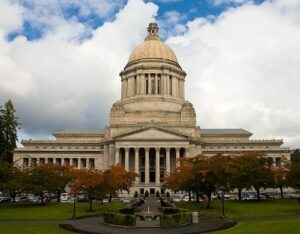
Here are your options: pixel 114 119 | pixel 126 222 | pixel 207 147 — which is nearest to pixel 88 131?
pixel 114 119

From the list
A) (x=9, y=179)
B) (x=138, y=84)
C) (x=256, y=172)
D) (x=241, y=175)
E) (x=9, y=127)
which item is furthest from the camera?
(x=138, y=84)

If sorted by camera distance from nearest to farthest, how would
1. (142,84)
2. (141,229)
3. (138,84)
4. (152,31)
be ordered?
1. (141,229)
2. (142,84)
3. (138,84)
4. (152,31)

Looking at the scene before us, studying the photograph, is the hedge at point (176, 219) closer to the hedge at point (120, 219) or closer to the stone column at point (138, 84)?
the hedge at point (120, 219)

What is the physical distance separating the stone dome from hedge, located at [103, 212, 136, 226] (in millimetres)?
88054

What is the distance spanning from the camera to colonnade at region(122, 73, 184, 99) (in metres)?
121

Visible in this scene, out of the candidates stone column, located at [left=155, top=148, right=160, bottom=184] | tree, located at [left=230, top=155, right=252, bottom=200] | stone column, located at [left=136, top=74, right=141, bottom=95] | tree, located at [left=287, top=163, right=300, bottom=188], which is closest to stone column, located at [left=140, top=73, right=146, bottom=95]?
stone column, located at [left=136, top=74, right=141, bottom=95]

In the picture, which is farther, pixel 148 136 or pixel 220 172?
pixel 148 136

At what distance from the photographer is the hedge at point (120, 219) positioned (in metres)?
38.2

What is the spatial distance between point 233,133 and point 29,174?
6853 cm

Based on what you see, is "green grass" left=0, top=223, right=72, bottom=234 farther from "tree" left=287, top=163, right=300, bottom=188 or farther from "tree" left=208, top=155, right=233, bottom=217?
"tree" left=287, top=163, right=300, bottom=188

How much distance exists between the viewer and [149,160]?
10625 centimetres

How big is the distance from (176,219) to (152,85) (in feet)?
281

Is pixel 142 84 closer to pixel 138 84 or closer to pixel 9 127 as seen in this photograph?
pixel 138 84

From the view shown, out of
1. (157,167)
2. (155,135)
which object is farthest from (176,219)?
(155,135)
